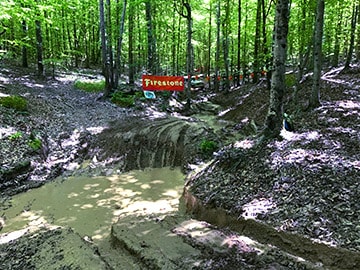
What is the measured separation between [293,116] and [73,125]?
25.4ft

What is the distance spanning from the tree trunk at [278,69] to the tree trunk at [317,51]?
10.4ft

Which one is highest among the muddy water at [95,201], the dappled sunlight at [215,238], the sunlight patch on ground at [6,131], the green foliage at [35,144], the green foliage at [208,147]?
the sunlight patch on ground at [6,131]

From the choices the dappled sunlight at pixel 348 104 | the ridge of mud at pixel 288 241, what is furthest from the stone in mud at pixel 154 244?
the dappled sunlight at pixel 348 104

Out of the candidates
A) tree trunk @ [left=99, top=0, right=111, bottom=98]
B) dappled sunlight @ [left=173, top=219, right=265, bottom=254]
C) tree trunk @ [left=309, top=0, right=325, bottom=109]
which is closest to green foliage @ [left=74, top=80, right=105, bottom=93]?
tree trunk @ [left=99, top=0, right=111, bottom=98]

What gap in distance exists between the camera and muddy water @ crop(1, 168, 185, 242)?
596cm

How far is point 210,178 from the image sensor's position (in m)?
6.44

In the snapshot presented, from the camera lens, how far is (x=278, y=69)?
663 centimetres

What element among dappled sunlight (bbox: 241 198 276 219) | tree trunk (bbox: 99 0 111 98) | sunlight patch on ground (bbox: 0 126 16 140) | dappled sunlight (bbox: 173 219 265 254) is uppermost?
tree trunk (bbox: 99 0 111 98)

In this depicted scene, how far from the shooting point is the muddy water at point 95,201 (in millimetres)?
5961

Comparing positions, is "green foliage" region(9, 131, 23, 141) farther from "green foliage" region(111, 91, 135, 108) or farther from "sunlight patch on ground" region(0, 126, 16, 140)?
"green foliage" region(111, 91, 135, 108)

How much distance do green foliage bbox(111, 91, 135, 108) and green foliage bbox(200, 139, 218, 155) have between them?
21.5 ft

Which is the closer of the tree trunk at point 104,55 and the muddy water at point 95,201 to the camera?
the muddy water at point 95,201

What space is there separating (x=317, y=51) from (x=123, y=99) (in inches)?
354

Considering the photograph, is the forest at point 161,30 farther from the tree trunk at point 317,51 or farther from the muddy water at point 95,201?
the muddy water at point 95,201
